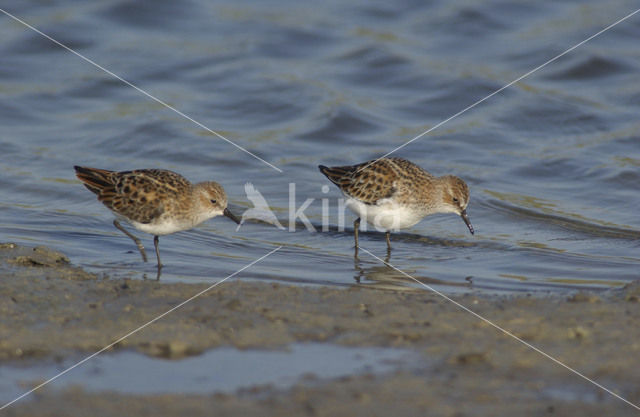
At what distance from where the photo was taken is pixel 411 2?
21422mm

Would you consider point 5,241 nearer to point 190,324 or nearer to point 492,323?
point 190,324

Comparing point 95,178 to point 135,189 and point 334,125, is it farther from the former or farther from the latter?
point 334,125

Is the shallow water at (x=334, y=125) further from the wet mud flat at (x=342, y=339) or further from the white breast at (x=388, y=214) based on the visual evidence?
the wet mud flat at (x=342, y=339)

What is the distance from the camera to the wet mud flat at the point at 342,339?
5.53 m

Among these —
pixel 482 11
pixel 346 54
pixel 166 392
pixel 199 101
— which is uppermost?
pixel 482 11

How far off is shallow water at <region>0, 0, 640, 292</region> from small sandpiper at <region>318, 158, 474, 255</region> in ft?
1.58

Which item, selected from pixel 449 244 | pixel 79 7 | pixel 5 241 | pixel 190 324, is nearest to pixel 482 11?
pixel 79 7

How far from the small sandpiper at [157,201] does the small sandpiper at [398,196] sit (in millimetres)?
1911

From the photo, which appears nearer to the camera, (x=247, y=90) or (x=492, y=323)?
(x=492, y=323)

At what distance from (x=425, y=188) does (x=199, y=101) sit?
7.71 metres

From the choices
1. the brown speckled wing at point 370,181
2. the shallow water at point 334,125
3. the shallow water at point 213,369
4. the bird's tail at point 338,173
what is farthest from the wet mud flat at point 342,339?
the bird's tail at point 338,173

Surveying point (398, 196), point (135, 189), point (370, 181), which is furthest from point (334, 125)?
point (135, 189)

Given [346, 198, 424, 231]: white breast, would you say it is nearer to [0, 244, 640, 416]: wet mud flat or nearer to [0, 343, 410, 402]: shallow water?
[0, 244, 640, 416]: wet mud flat

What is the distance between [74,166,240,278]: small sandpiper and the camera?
31.8 ft
